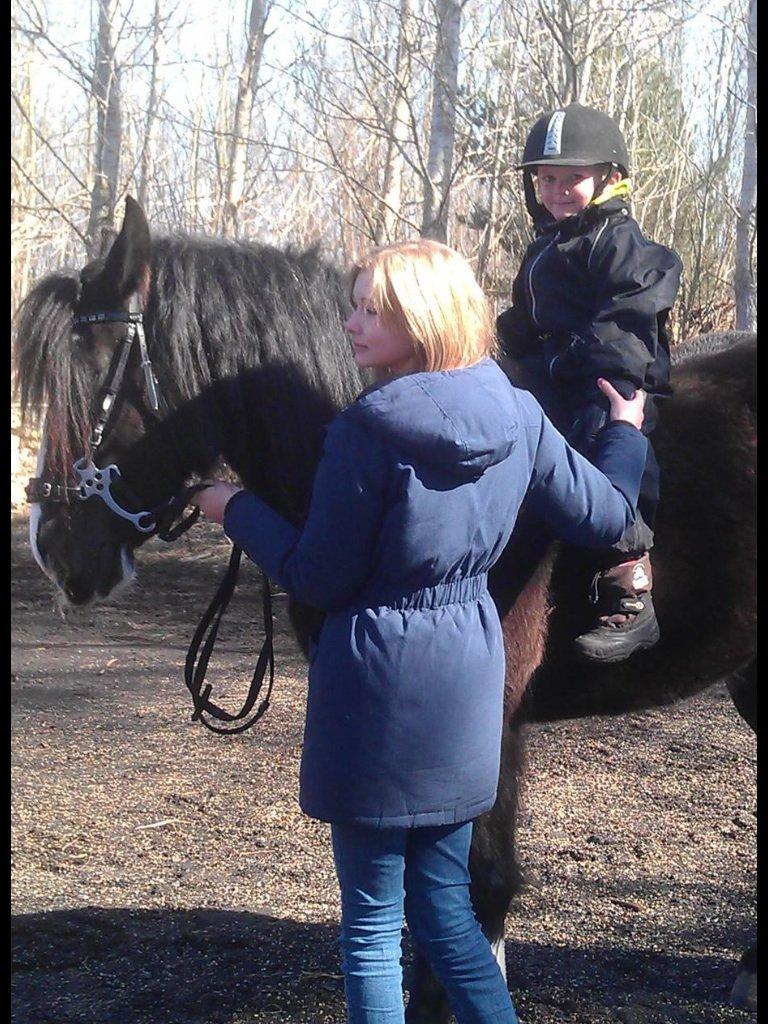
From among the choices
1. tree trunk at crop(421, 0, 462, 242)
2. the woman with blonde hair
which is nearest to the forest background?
tree trunk at crop(421, 0, 462, 242)

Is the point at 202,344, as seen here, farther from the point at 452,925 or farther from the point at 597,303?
the point at 452,925

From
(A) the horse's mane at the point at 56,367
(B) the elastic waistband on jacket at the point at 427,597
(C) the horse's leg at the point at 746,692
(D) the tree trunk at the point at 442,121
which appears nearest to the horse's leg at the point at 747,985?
(C) the horse's leg at the point at 746,692

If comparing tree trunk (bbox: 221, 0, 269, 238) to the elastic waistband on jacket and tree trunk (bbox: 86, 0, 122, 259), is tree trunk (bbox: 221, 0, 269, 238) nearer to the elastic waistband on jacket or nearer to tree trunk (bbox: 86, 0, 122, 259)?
tree trunk (bbox: 86, 0, 122, 259)

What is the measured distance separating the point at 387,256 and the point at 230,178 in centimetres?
1007

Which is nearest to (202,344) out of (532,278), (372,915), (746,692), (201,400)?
(201,400)

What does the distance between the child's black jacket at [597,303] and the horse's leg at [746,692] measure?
123cm

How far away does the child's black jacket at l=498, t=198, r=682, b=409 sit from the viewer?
8.01ft

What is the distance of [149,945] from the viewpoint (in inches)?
124

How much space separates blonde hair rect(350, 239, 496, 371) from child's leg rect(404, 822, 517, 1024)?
2.85ft

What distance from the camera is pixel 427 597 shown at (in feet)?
6.31

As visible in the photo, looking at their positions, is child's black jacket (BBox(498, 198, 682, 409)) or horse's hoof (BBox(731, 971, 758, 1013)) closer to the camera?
child's black jacket (BBox(498, 198, 682, 409))

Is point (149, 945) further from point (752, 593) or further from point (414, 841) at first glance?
point (752, 593)

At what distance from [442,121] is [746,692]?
5307 millimetres

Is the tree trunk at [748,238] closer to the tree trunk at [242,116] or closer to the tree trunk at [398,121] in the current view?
the tree trunk at [398,121]
